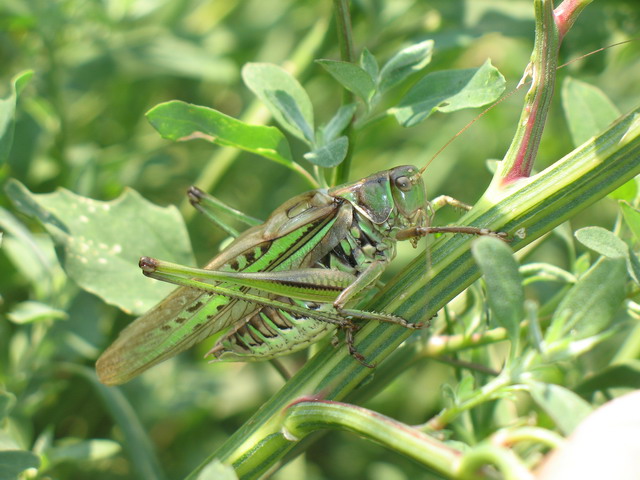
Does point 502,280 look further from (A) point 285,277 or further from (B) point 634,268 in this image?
(A) point 285,277

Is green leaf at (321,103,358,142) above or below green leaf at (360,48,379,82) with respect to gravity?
below

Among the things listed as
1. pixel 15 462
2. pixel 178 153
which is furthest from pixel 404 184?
pixel 178 153

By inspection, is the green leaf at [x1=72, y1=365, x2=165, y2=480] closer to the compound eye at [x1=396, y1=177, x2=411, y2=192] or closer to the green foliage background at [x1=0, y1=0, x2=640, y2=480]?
the green foliage background at [x1=0, y1=0, x2=640, y2=480]

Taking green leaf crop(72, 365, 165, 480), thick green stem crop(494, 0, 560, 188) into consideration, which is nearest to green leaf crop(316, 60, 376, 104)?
thick green stem crop(494, 0, 560, 188)

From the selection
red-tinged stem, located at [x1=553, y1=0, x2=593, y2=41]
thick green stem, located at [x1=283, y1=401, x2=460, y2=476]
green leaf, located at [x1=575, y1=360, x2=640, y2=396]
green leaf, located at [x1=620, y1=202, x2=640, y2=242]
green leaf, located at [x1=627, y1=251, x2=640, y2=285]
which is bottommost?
green leaf, located at [x1=575, y1=360, x2=640, y2=396]

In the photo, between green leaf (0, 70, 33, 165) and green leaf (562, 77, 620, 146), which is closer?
green leaf (0, 70, 33, 165)

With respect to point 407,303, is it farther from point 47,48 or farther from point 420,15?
point 420,15
